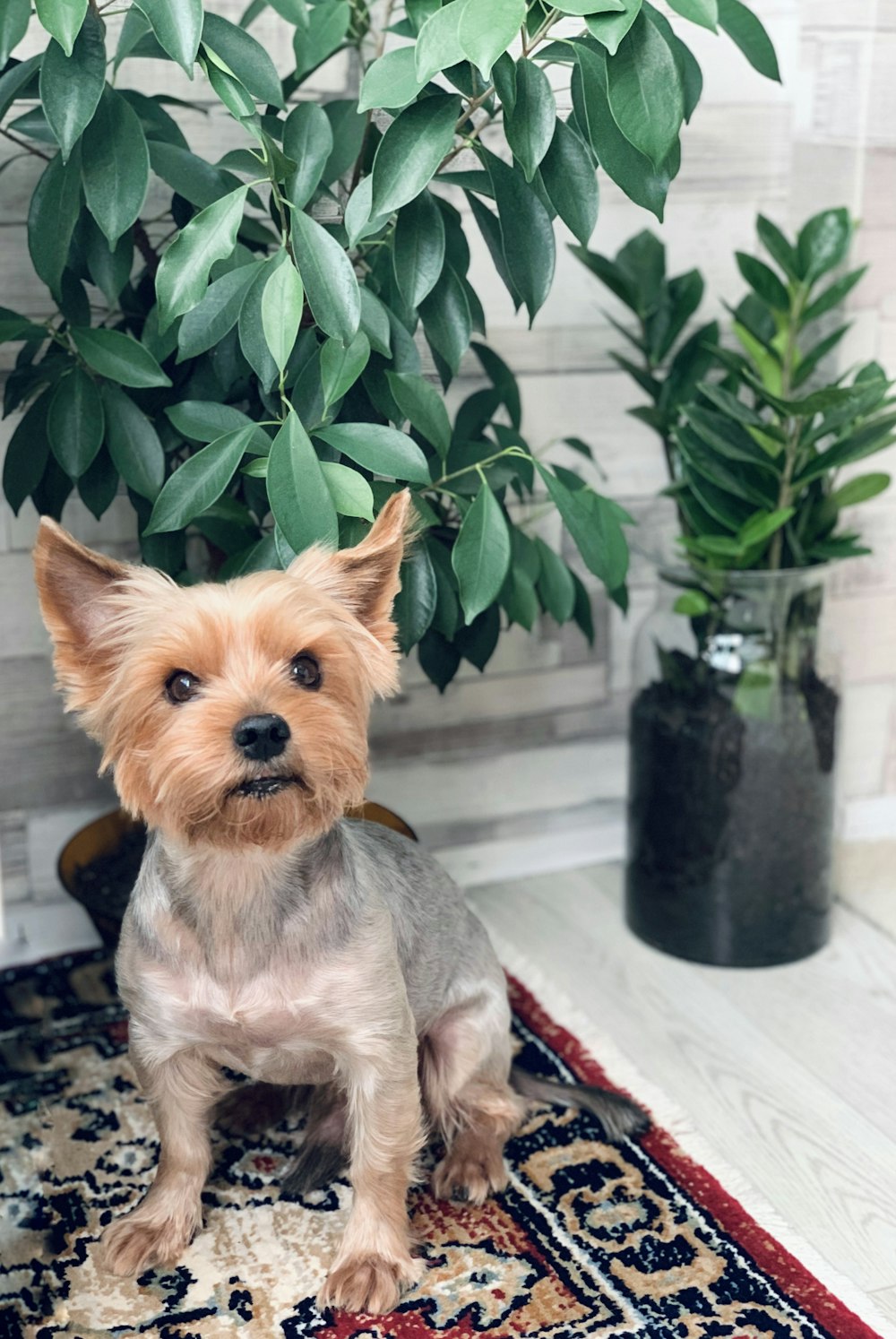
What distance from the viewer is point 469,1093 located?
4.95ft

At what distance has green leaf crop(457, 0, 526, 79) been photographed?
1079 mm

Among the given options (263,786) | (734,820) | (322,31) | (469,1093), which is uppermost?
(322,31)

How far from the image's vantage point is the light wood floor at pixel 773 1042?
149 cm

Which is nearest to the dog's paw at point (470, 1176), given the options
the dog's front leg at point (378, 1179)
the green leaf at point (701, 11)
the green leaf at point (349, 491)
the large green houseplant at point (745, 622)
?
the dog's front leg at point (378, 1179)

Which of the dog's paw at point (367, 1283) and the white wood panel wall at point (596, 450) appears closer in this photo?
the dog's paw at point (367, 1283)

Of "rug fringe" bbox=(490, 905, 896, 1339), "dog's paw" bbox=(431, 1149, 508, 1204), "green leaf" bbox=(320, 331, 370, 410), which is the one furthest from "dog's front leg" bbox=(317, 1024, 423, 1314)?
"green leaf" bbox=(320, 331, 370, 410)

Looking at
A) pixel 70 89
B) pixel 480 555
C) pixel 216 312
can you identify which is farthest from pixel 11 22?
pixel 480 555

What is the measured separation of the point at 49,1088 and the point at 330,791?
27.9 inches

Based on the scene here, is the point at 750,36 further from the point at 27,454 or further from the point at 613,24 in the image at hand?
the point at 27,454

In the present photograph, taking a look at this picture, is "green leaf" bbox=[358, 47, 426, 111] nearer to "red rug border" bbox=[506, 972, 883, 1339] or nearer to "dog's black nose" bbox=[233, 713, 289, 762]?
"dog's black nose" bbox=[233, 713, 289, 762]

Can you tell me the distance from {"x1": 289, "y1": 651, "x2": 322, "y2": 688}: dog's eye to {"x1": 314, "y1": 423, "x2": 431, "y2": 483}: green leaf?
215 millimetres

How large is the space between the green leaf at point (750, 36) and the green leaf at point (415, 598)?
1.94 feet

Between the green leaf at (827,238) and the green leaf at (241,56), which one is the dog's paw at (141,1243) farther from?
the green leaf at (827,238)

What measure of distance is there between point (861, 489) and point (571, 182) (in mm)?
718
